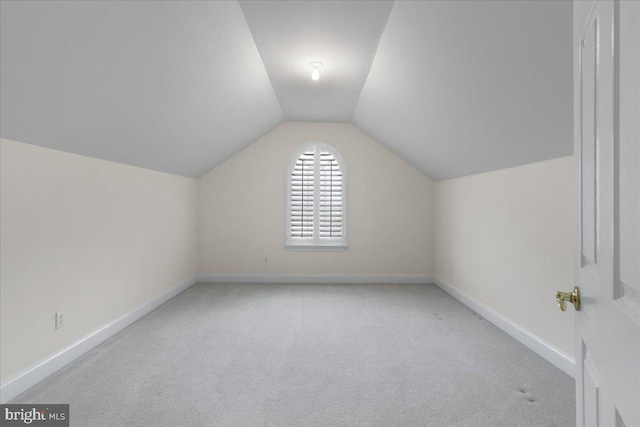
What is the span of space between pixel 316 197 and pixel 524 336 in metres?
3.28

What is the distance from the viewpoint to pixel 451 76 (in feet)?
8.55

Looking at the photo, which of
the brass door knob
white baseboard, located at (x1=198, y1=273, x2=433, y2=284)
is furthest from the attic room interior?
white baseboard, located at (x1=198, y1=273, x2=433, y2=284)

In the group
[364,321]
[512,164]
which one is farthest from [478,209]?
[364,321]

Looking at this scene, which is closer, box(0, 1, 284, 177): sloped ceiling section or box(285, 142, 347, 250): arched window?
box(0, 1, 284, 177): sloped ceiling section

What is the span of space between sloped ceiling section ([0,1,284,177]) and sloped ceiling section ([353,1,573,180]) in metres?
1.24

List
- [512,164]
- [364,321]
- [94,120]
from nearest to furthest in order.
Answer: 1. [94,120]
2. [512,164]
3. [364,321]

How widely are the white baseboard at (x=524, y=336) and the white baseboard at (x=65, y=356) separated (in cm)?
355

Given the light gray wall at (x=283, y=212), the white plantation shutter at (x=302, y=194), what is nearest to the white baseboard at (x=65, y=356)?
the light gray wall at (x=283, y=212)

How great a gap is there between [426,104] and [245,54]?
166 cm

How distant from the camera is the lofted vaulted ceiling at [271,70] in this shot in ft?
5.86

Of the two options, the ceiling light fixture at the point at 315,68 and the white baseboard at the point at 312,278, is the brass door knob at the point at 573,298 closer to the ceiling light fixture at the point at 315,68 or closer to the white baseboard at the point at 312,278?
the ceiling light fixture at the point at 315,68

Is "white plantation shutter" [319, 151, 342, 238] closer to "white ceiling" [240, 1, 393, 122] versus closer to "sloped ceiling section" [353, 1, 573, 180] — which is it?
"white ceiling" [240, 1, 393, 122]

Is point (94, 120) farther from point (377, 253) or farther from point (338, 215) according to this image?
point (377, 253)
